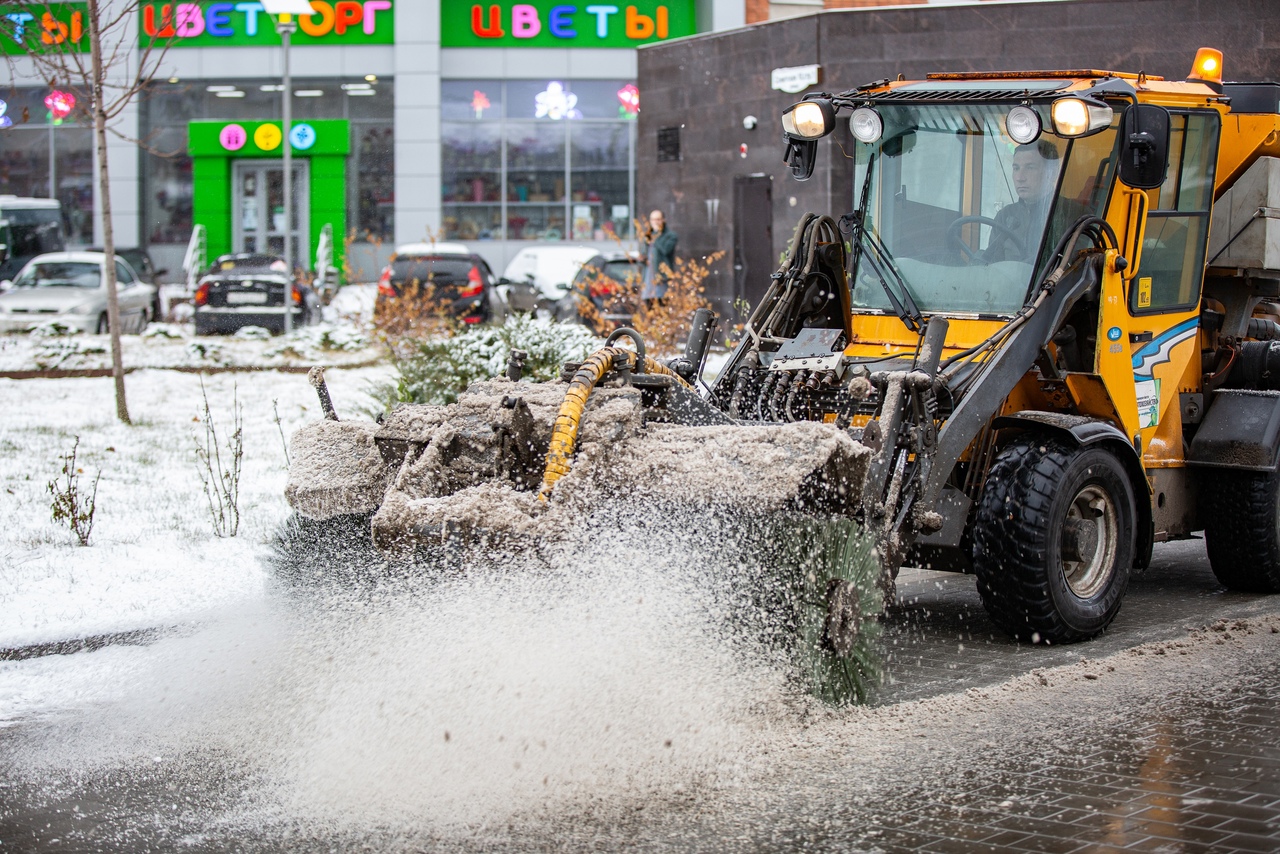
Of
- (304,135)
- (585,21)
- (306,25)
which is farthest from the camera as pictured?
(304,135)

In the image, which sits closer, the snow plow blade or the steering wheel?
the snow plow blade

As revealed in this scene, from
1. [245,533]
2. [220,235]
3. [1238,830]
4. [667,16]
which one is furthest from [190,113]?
[1238,830]

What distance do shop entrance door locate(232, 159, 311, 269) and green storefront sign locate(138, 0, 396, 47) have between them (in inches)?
124

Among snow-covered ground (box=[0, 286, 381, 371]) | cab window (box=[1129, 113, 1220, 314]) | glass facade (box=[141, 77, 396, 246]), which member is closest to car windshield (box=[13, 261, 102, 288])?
snow-covered ground (box=[0, 286, 381, 371])

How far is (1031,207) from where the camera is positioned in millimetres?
7000

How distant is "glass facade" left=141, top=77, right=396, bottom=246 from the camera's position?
3738 centimetres

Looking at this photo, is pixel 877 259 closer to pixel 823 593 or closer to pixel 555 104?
pixel 823 593

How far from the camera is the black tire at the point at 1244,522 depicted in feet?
25.7

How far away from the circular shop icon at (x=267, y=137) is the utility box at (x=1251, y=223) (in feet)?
108

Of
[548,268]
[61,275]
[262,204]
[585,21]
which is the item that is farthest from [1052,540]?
[262,204]

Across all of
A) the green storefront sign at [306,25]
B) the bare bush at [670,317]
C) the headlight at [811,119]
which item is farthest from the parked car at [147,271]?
the headlight at [811,119]

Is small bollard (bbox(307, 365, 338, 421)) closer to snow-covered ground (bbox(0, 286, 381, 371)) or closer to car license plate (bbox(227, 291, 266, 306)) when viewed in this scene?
snow-covered ground (bbox(0, 286, 381, 371))

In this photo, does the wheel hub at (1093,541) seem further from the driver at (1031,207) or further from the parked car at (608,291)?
the parked car at (608,291)

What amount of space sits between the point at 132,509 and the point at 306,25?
29.7m
